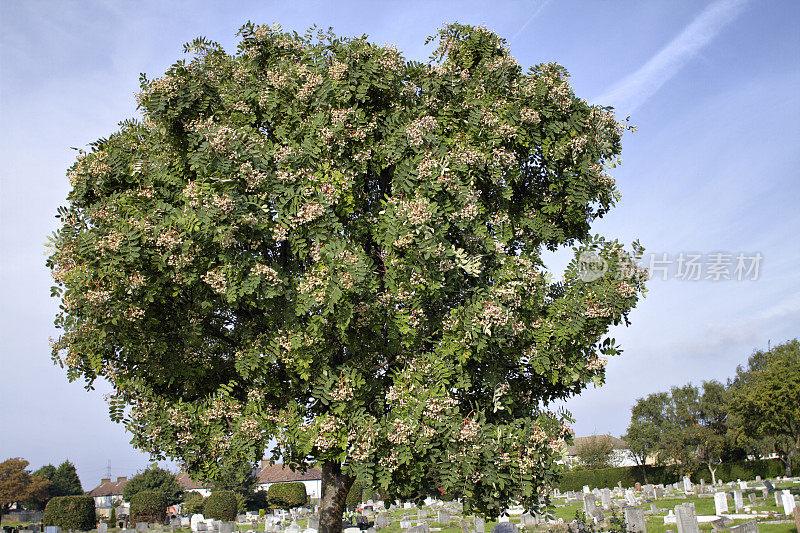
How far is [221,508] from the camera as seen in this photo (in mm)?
57344

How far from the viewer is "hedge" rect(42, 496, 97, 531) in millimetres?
52469

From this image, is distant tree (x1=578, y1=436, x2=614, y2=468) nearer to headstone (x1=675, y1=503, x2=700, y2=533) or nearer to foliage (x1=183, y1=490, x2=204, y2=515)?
foliage (x1=183, y1=490, x2=204, y2=515)

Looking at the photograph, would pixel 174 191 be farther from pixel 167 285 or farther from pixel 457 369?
pixel 457 369

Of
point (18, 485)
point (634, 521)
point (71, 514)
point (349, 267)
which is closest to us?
point (349, 267)

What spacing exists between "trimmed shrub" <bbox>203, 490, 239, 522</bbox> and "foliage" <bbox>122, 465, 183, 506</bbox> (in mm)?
23672

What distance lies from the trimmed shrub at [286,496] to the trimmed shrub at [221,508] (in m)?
10.9

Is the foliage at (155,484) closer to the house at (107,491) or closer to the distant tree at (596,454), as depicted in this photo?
the house at (107,491)

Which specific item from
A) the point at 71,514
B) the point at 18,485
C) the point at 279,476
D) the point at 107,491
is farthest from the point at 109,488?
the point at 71,514

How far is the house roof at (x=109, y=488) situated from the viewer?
126 metres

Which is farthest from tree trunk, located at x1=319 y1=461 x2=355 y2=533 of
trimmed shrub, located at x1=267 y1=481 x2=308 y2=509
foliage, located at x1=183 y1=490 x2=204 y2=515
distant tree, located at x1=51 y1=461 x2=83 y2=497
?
distant tree, located at x1=51 y1=461 x2=83 y2=497

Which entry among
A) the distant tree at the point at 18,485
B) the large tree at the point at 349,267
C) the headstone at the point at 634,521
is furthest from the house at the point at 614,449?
the distant tree at the point at 18,485

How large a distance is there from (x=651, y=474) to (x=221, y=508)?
5151 cm

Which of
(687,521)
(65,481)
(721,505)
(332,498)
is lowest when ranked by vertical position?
(65,481)

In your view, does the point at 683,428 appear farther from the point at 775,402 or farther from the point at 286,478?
the point at 286,478
